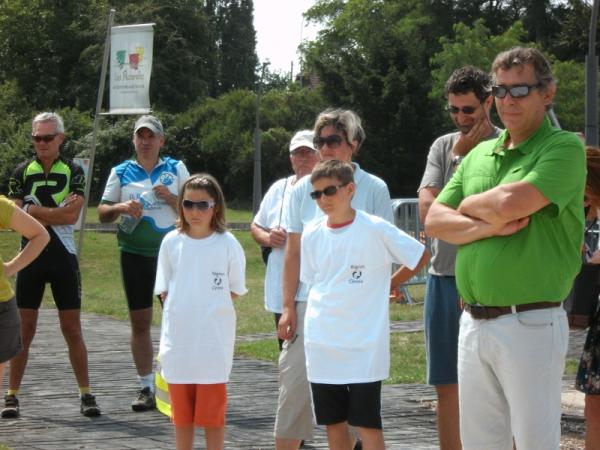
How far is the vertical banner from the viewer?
17.4 meters

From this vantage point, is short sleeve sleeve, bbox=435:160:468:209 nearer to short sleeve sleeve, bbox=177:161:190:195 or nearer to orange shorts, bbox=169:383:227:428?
orange shorts, bbox=169:383:227:428

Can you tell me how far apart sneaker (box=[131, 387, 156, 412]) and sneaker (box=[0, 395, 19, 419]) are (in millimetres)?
836

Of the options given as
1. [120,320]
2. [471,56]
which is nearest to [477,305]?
[120,320]

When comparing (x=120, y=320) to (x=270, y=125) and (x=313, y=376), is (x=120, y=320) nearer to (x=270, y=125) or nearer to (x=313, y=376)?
(x=313, y=376)

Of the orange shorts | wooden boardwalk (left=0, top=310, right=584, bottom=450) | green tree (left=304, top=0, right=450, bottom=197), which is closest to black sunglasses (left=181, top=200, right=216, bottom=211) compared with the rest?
the orange shorts

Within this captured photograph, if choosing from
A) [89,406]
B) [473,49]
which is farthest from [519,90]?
[473,49]

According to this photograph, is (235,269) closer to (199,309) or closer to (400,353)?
(199,309)

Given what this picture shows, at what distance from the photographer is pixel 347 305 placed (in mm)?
5789

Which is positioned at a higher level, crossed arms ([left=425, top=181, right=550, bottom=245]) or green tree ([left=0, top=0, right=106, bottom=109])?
green tree ([left=0, top=0, right=106, bottom=109])

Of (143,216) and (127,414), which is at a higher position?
(143,216)

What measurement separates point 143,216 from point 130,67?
8.98 metres

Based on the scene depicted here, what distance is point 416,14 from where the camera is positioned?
→ 72.8 m

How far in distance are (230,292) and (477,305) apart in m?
2.23

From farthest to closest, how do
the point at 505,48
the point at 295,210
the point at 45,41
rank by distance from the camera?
the point at 45,41
the point at 505,48
the point at 295,210
